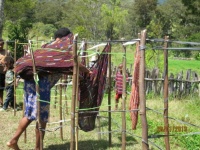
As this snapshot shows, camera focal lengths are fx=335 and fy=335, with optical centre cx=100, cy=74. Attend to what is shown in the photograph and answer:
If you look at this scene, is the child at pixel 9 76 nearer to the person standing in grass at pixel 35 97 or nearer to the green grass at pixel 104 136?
the green grass at pixel 104 136

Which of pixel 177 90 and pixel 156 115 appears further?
pixel 177 90

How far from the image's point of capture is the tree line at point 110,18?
82.7 ft

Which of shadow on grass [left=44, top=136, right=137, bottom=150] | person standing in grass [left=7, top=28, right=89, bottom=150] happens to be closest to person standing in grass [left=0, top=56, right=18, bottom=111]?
shadow on grass [left=44, top=136, right=137, bottom=150]

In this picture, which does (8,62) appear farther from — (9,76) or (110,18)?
(110,18)

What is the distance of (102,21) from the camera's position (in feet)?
104

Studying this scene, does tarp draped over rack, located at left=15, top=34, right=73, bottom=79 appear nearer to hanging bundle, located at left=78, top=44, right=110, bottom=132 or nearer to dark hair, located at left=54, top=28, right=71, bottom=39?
dark hair, located at left=54, top=28, right=71, bottom=39

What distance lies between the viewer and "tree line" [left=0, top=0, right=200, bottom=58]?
25.2 m

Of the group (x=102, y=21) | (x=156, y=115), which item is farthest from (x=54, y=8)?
(x=156, y=115)

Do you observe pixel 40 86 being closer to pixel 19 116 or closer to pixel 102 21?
pixel 19 116

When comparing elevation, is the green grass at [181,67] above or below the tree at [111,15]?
below

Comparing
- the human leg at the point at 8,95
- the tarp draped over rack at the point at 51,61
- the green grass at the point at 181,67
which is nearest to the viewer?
the tarp draped over rack at the point at 51,61

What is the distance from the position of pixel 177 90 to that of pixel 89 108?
204 inches

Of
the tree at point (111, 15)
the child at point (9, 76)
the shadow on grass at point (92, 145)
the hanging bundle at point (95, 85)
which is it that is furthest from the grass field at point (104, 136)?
the tree at point (111, 15)

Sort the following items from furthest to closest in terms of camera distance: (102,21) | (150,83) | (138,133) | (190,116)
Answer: (102,21) < (150,83) < (190,116) < (138,133)
